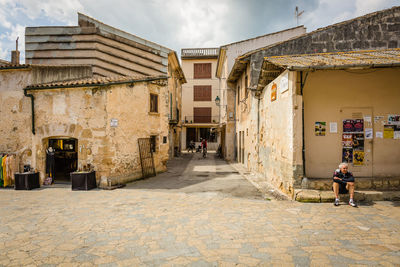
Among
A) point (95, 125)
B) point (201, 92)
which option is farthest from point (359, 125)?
point (201, 92)

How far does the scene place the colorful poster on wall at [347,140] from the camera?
6846mm

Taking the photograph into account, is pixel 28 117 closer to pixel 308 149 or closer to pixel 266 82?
pixel 266 82

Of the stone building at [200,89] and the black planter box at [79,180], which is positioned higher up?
the stone building at [200,89]

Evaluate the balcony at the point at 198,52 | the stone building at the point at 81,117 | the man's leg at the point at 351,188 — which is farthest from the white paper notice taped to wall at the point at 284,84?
the balcony at the point at 198,52

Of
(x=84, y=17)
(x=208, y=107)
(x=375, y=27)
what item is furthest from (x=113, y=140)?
(x=208, y=107)

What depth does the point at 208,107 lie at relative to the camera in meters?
31.8

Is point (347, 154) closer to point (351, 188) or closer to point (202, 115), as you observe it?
point (351, 188)

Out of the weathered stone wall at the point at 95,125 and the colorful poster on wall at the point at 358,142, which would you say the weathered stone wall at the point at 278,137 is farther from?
the weathered stone wall at the point at 95,125

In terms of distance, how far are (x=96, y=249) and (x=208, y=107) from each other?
28.5m

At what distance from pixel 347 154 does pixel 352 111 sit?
127 centimetres

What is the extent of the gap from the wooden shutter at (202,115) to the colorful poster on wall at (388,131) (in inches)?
992

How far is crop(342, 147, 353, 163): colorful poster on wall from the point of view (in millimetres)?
6840

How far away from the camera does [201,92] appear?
105ft

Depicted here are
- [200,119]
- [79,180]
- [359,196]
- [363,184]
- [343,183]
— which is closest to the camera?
[343,183]
